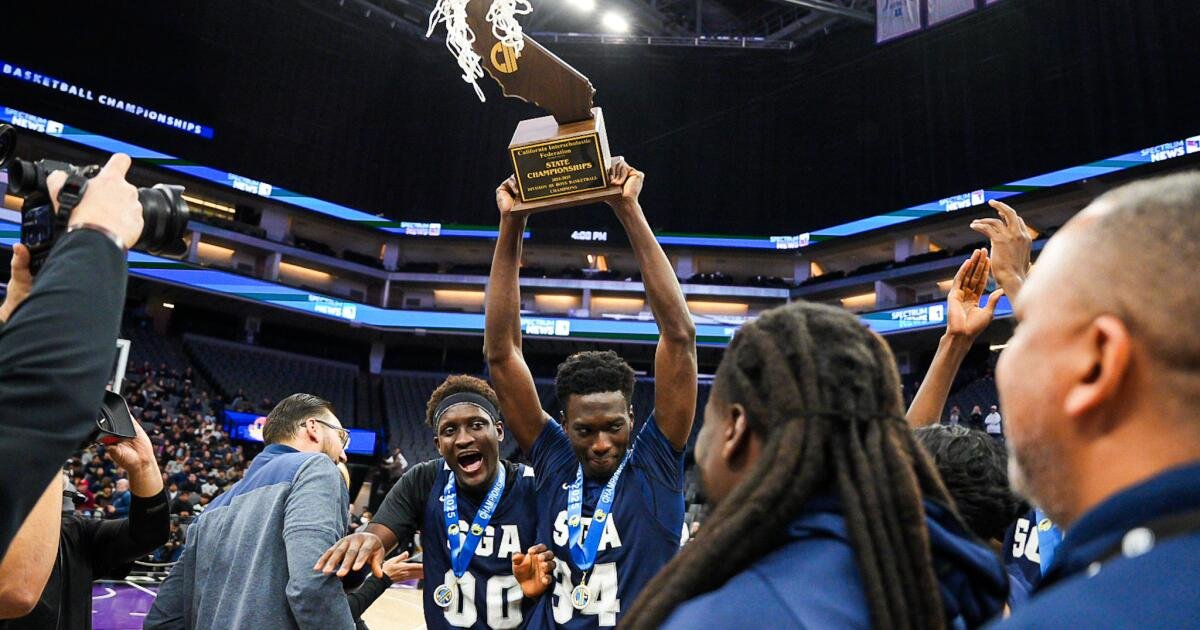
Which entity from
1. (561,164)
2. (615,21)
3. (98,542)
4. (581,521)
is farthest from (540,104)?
(615,21)

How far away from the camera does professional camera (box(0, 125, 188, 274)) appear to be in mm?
1466

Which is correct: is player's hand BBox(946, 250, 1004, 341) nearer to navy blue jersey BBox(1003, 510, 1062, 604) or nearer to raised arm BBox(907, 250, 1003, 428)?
raised arm BBox(907, 250, 1003, 428)

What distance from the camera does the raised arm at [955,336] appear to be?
2707 mm

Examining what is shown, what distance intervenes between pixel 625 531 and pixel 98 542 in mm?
1719

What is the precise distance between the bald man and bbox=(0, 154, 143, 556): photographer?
1.21 meters

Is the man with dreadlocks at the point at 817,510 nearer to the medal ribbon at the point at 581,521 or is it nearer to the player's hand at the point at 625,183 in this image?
the medal ribbon at the point at 581,521

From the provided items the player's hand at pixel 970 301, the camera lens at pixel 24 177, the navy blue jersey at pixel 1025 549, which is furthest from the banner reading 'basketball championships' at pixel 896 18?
the camera lens at pixel 24 177

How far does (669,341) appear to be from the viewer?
261 cm

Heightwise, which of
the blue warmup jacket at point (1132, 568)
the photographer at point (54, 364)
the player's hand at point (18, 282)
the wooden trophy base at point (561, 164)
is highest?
the wooden trophy base at point (561, 164)

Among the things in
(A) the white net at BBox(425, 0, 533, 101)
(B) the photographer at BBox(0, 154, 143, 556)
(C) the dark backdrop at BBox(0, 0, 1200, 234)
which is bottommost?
(B) the photographer at BBox(0, 154, 143, 556)

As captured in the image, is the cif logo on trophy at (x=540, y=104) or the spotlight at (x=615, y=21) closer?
the cif logo on trophy at (x=540, y=104)

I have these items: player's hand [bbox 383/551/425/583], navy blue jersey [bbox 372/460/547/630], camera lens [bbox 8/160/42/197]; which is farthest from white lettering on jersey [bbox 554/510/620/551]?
camera lens [bbox 8/160/42/197]

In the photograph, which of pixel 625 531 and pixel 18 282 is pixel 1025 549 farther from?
pixel 18 282

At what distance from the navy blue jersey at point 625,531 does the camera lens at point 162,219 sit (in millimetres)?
1492
